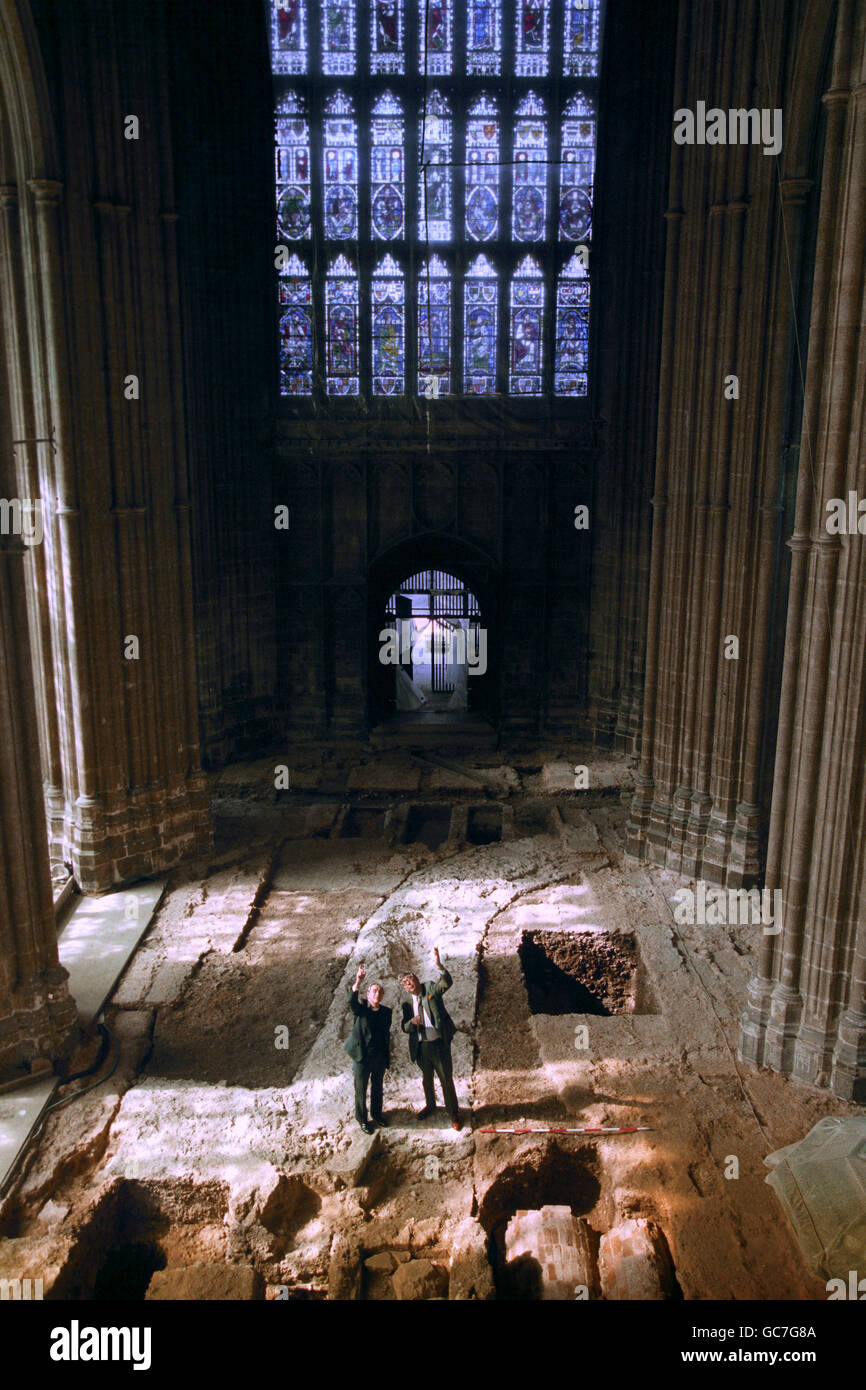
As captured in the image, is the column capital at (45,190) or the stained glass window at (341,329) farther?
the stained glass window at (341,329)

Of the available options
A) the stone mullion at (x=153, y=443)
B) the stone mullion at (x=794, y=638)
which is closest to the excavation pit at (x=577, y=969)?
the stone mullion at (x=794, y=638)

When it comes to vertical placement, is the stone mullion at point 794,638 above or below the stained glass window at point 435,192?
below

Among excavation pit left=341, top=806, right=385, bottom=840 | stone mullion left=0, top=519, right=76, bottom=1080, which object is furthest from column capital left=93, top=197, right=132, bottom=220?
excavation pit left=341, top=806, right=385, bottom=840

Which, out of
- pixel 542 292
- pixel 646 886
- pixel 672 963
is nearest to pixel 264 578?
pixel 542 292

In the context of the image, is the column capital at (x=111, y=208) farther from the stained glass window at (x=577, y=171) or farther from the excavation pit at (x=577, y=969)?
the excavation pit at (x=577, y=969)

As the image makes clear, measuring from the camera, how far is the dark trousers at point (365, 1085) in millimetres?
9656

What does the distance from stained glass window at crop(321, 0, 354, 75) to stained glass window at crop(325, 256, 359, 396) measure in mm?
2853

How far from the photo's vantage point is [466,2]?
18.4 metres

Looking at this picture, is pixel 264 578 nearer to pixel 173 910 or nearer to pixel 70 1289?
pixel 173 910

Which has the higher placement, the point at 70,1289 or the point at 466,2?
the point at 466,2

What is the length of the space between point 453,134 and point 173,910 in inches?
499

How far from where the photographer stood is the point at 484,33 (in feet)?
60.4

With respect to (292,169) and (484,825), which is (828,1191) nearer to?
(484,825)

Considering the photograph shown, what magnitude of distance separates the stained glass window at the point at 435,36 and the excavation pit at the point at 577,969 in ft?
44.3
